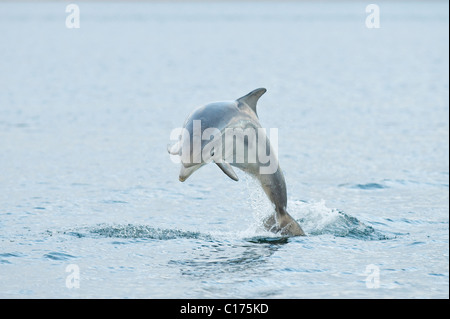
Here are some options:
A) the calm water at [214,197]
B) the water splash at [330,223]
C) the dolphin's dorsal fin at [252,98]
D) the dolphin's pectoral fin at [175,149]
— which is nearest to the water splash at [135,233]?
the calm water at [214,197]

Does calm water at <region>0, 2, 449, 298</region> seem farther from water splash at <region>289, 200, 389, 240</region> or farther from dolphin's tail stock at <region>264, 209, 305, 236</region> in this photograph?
dolphin's tail stock at <region>264, 209, 305, 236</region>

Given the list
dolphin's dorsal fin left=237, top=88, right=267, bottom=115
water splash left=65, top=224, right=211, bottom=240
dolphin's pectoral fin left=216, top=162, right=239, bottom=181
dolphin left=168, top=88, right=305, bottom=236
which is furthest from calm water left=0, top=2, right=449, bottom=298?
dolphin's dorsal fin left=237, top=88, right=267, bottom=115

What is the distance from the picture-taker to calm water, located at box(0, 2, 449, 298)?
13102 millimetres

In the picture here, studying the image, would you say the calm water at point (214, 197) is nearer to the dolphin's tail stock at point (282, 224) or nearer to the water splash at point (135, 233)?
the water splash at point (135, 233)

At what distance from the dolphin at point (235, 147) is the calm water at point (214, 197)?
1.27ft

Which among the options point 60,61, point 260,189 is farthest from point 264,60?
point 260,189

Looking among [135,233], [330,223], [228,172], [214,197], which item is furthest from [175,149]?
[214,197]

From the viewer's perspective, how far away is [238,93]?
39812 millimetres

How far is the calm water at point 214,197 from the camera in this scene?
13.1 m

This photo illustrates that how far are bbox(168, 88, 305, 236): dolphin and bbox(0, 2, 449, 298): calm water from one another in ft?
1.27

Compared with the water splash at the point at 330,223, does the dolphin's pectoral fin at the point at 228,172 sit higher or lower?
higher

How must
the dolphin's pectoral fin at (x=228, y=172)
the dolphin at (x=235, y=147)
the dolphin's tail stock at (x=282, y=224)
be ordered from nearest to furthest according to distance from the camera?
the dolphin at (x=235, y=147) < the dolphin's pectoral fin at (x=228, y=172) < the dolphin's tail stock at (x=282, y=224)

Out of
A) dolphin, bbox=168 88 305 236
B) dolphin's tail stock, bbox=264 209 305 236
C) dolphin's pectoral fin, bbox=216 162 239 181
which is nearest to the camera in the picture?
dolphin, bbox=168 88 305 236

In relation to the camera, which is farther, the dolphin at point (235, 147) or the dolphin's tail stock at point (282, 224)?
the dolphin's tail stock at point (282, 224)
